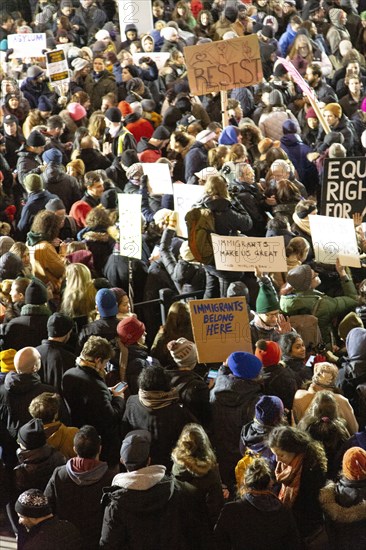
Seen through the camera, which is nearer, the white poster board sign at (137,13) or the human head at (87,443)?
the human head at (87,443)

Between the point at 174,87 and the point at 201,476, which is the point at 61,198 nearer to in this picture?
the point at 174,87

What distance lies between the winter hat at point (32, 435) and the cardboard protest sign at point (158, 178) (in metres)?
A: 4.64

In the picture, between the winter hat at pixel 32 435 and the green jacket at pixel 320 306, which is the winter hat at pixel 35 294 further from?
the winter hat at pixel 32 435

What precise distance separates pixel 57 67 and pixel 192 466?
9.58 meters

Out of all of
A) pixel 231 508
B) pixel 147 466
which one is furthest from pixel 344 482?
pixel 147 466

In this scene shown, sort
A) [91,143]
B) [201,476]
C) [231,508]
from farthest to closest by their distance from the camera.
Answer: [91,143] → [201,476] → [231,508]

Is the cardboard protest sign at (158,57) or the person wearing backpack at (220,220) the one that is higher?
the cardboard protest sign at (158,57)

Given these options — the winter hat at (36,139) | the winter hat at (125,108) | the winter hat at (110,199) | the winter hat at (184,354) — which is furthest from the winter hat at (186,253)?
the winter hat at (125,108)

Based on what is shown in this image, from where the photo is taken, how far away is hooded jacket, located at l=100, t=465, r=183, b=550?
5.61m

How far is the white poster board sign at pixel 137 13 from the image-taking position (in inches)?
627

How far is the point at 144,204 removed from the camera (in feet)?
34.7

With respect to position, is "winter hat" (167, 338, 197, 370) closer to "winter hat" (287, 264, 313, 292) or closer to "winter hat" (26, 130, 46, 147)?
"winter hat" (287, 264, 313, 292)

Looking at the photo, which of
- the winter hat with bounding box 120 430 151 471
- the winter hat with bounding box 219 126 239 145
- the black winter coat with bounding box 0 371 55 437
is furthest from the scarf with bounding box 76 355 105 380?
the winter hat with bounding box 219 126 239 145

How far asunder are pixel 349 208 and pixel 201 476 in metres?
4.50
